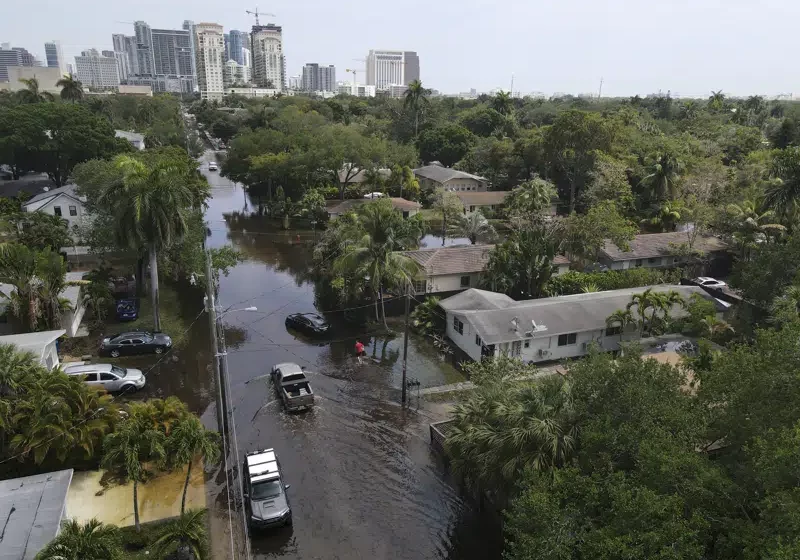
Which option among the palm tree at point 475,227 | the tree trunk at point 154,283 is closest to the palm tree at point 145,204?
the tree trunk at point 154,283

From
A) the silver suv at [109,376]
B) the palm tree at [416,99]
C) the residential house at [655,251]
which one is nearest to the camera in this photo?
the silver suv at [109,376]

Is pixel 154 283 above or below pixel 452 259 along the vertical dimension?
above

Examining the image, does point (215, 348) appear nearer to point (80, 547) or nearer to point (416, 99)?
point (80, 547)

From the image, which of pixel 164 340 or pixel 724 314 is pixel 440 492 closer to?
pixel 164 340

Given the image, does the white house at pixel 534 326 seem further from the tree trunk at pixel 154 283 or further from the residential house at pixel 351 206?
the residential house at pixel 351 206

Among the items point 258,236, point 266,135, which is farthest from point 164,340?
point 266,135

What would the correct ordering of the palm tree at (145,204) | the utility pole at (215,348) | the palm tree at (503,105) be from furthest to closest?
the palm tree at (503,105) < the palm tree at (145,204) < the utility pole at (215,348)

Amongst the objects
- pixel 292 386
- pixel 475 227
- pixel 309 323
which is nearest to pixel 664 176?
Answer: pixel 475 227
